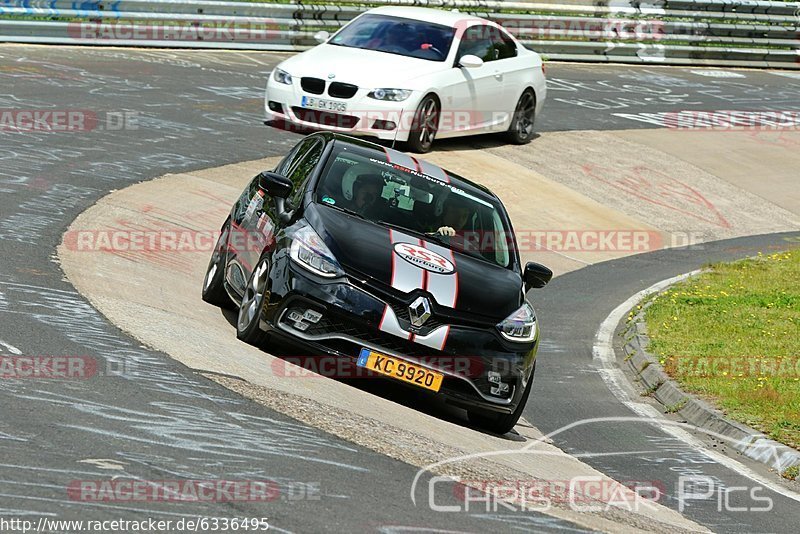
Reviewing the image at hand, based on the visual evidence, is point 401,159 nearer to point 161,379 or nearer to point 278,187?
point 278,187

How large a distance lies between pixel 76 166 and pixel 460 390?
723 cm

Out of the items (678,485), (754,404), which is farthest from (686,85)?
(678,485)

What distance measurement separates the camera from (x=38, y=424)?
6188 millimetres

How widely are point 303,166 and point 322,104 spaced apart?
22.7 ft

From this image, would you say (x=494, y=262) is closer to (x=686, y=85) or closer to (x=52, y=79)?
(x=52, y=79)

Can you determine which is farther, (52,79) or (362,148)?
(52,79)

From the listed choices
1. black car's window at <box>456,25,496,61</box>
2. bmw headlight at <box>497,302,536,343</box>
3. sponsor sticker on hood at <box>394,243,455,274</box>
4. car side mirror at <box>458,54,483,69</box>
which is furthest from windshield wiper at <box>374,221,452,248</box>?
black car's window at <box>456,25,496,61</box>

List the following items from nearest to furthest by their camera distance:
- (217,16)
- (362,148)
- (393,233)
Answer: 1. (393,233)
2. (362,148)
3. (217,16)

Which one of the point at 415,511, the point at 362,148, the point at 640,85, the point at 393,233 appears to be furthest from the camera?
the point at 640,85

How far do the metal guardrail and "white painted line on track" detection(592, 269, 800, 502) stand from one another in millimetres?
11149

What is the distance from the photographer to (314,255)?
8516mm

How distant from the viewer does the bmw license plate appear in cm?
1664

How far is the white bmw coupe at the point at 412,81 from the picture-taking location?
16.7 meters

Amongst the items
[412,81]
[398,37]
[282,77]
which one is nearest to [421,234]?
[412,81]
